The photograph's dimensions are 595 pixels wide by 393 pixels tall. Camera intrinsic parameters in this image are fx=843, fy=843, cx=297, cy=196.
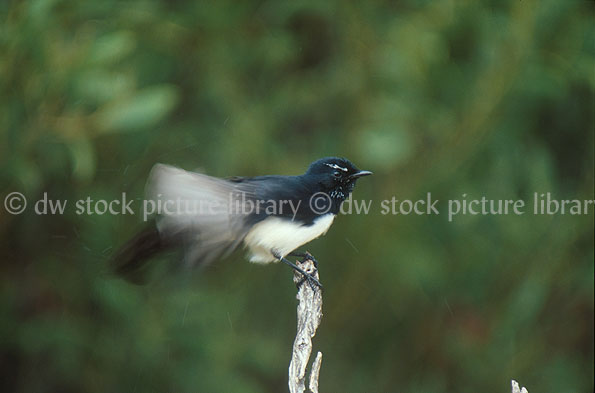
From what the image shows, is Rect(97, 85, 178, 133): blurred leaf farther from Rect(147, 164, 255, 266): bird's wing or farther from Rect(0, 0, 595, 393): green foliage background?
Rect(147, 164, 255, 266): bird's wing

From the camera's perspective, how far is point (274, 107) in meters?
3.33

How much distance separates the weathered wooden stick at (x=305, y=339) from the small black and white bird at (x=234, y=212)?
8 centimetres

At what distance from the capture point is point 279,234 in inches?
80.7

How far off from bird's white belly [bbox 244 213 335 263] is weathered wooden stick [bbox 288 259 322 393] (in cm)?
13

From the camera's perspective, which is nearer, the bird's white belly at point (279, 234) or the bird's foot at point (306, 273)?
the bird's white belly at point (279, 234)

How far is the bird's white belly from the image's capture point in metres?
2.03

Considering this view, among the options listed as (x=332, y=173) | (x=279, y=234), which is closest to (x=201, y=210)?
(x=279, y=234)

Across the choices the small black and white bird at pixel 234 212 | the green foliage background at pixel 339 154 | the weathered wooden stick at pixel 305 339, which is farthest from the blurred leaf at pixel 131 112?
the weathered wooden stick at pixel 305 339

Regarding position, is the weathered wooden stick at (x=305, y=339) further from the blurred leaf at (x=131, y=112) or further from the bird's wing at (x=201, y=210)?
the blurred leaf at (x=131, y=112)

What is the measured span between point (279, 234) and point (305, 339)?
0.29 metres

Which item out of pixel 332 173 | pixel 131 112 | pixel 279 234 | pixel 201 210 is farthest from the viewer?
pixel 131 112

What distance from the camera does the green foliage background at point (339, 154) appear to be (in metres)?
2.91

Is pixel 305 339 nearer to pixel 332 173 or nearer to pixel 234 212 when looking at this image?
pixel 234 212

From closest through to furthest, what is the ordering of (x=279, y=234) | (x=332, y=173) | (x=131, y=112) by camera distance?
(x=279, y=234) < (x=332, y=173) < (x=131, y=112)
